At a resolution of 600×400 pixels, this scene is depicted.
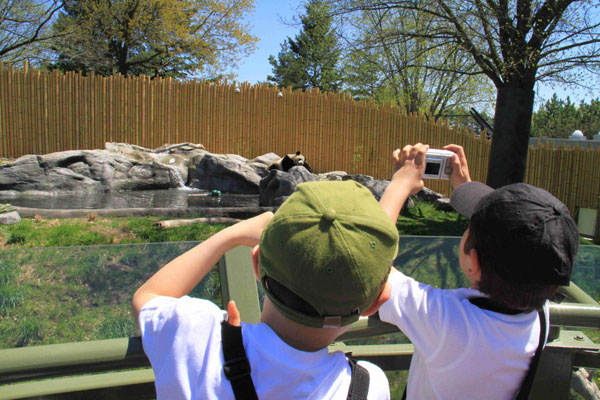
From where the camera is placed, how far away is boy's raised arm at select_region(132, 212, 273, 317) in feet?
3.61

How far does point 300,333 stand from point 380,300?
0.23 m

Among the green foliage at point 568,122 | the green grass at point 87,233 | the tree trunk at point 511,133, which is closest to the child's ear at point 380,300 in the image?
the green grass at point 87,233

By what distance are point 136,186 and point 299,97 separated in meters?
5.67

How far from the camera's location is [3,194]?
32.6 ft

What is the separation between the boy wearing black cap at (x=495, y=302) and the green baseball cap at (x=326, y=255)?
0.33 meters

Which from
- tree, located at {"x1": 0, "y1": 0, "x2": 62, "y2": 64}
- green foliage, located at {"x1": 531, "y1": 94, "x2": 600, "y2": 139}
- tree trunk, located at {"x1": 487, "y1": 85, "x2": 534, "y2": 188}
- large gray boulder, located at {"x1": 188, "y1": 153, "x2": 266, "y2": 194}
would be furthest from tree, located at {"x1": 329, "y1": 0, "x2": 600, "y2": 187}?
green foliage, located at {"x1": 531, "y1": 94, "x2": 600, "y2": 139}

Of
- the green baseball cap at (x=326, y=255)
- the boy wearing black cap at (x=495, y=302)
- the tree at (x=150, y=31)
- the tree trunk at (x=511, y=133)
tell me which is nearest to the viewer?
the green baseball cap at (x=326, y=255)

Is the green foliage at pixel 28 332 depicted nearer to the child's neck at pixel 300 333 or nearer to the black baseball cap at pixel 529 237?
the child's neck at pixel 300 333

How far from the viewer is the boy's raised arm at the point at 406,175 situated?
148 centimetres

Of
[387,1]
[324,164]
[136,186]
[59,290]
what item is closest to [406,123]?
[324,164]

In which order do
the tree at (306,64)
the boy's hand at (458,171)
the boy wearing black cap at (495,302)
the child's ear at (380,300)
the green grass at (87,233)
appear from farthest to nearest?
the tree at (306,64) < the green grass at (87,233) < the boy's hand at (458,171) < the boy wearing black cap at (495,302) < the child's ear at (380,300)

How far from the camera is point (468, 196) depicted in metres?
1.46

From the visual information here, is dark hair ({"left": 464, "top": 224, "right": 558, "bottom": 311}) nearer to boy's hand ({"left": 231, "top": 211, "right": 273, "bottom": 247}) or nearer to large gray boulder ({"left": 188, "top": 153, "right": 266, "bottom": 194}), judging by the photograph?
boy's hand ({"left": 231, "top": 211, "right": 273, "bottom": 247})

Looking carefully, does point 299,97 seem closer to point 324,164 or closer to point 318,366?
point 324,164
